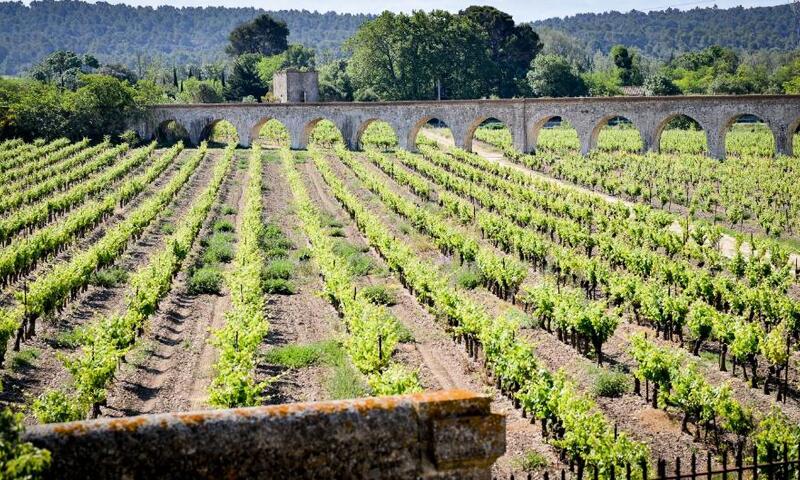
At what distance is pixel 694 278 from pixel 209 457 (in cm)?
1555

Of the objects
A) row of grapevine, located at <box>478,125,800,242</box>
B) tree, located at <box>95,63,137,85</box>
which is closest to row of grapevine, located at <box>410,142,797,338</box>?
row of grapevine, located at <box>478,125,800,242</box>

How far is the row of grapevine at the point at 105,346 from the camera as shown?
431 inches

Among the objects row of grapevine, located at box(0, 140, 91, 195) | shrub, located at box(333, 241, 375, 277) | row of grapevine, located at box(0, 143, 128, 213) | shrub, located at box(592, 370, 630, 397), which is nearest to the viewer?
shrub, located at box(592, 370, 630, 397)

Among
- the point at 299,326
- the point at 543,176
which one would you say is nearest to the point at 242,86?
the point at 543,176

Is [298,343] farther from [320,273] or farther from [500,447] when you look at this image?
[500,447]

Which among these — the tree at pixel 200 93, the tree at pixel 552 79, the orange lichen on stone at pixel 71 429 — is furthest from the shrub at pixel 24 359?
the tree at pixel 200 93

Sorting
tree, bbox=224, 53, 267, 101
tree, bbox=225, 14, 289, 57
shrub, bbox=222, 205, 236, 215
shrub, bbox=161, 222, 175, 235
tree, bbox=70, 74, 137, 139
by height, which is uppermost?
tree, bbox=225, 14, 289, 57

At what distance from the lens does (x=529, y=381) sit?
479 inches

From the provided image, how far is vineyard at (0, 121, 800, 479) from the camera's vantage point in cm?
1176

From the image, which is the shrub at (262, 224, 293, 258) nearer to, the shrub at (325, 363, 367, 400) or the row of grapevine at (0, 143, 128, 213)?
the row of grapevine at (0, 143, 128, 213)

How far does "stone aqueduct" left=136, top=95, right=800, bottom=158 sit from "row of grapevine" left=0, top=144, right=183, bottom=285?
19444 millimetres

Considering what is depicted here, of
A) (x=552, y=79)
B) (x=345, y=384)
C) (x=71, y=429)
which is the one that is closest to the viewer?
(x=71, y=429)

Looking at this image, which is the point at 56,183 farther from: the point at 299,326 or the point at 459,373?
the point at 459,373

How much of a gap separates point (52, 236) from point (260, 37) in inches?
4139
